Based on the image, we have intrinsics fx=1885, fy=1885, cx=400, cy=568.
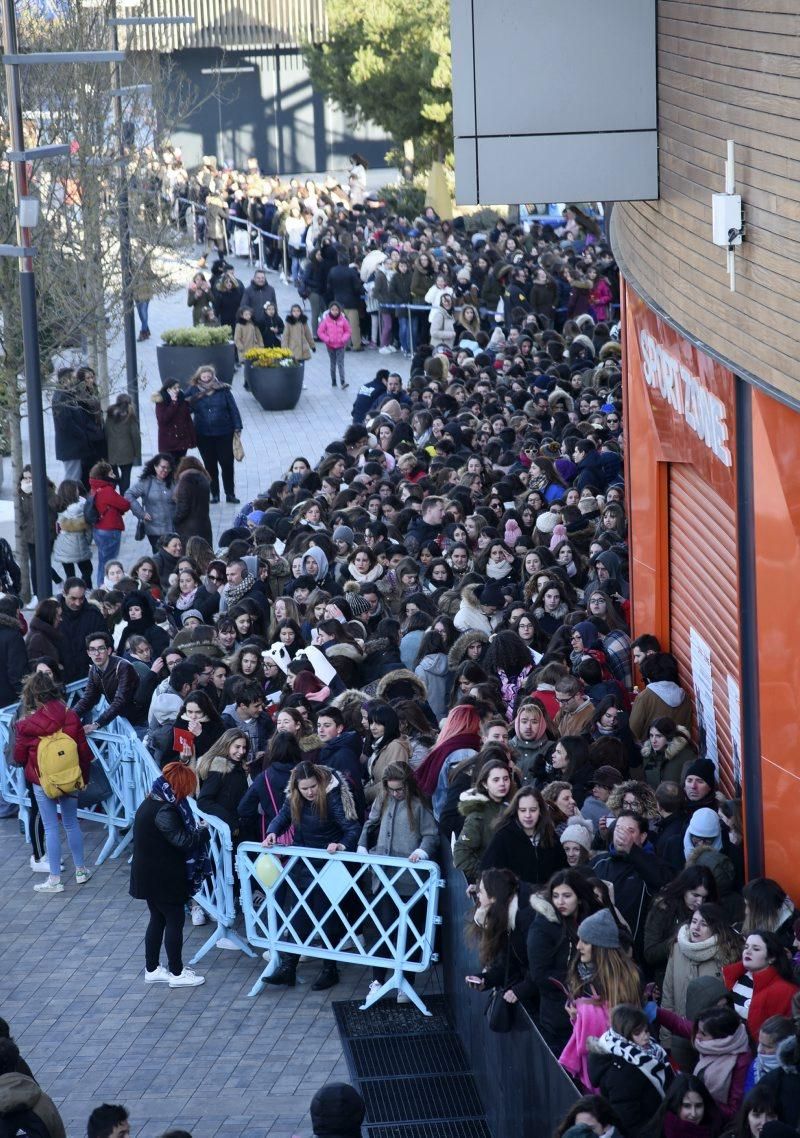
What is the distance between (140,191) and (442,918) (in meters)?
18.6

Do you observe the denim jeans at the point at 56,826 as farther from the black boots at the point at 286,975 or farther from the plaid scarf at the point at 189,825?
the black boots at the point at 286,975

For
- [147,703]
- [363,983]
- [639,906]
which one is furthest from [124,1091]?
[147,703]

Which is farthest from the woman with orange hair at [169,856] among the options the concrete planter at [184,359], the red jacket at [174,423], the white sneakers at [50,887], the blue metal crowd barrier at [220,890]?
the concrete planter at [184,359]

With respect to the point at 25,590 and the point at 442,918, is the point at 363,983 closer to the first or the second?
the point at 442,918

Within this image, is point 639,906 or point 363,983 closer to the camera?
point 639,906

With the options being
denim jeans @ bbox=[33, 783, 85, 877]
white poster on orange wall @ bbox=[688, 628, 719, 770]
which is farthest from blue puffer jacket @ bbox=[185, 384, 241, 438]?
white poster on orange wall @ bbox=[688, 628, 719, 770]

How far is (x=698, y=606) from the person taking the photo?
12031 millimetres

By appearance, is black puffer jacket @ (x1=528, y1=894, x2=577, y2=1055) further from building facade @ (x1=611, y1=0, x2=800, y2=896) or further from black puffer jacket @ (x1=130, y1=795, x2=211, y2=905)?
black puffer jacket @ (x1=130, y1=795, x2=211, y2=905)

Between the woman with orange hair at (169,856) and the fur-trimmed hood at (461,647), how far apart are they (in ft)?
7.97

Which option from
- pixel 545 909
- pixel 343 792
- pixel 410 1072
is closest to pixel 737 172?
pixel 545 909

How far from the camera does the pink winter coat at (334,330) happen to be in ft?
94.1

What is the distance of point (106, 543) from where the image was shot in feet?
63.2

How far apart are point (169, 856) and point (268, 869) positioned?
0.57 m

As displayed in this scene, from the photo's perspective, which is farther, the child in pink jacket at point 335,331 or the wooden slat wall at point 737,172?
the child in pink jacket at point 335,331
